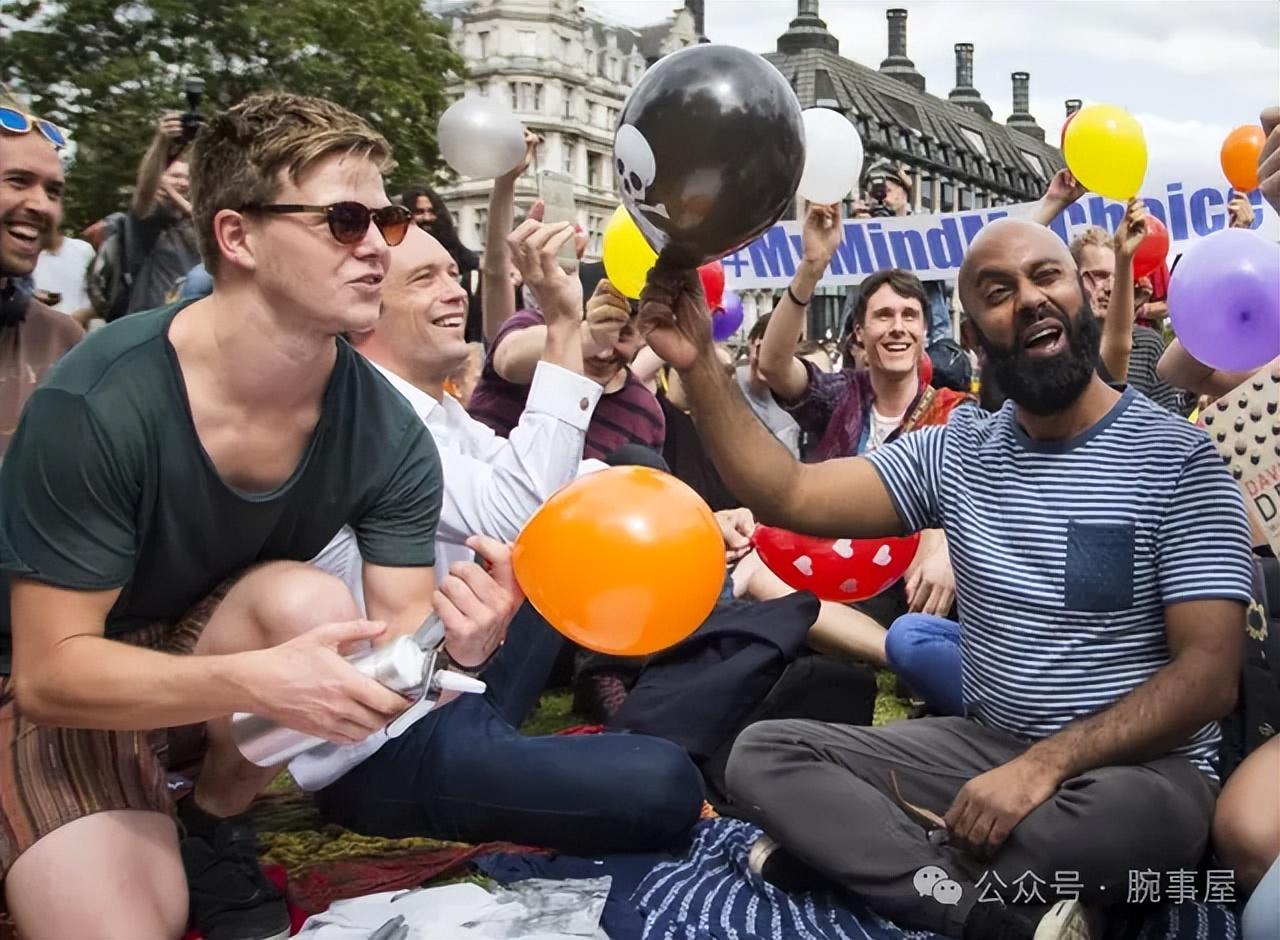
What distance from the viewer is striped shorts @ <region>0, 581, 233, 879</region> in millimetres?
2383

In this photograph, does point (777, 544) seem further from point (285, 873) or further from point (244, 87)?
point (244, 87)

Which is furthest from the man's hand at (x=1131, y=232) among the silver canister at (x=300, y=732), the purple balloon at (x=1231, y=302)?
the silver canister at (x=300, y=732)

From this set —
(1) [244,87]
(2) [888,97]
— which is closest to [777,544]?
(1) [244,87]

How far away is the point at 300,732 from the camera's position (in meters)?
2.39

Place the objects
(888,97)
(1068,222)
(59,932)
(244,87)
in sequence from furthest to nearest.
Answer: (888,97) < (244,87) < (1068,222) < (59,932)

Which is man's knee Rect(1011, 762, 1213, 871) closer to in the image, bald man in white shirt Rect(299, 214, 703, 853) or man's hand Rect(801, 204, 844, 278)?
bald man in white shirt Rect(299, 214, 703, 853)

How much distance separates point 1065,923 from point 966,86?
94706 mm

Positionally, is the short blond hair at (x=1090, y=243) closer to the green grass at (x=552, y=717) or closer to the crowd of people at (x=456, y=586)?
the crowd of people at (x=456, y=586)

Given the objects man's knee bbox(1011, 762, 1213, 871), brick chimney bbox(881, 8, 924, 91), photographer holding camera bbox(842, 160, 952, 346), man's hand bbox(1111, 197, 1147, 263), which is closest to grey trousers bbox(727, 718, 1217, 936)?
man's knee bbox(1011, 762, 1213, 871)

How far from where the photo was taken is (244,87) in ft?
71.9

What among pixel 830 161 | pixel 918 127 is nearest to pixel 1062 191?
pixel 830 161

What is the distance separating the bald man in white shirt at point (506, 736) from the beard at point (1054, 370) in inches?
41.5

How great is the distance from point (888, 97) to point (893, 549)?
61.3 meters

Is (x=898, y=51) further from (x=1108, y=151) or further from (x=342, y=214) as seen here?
(x=342, y=214)
